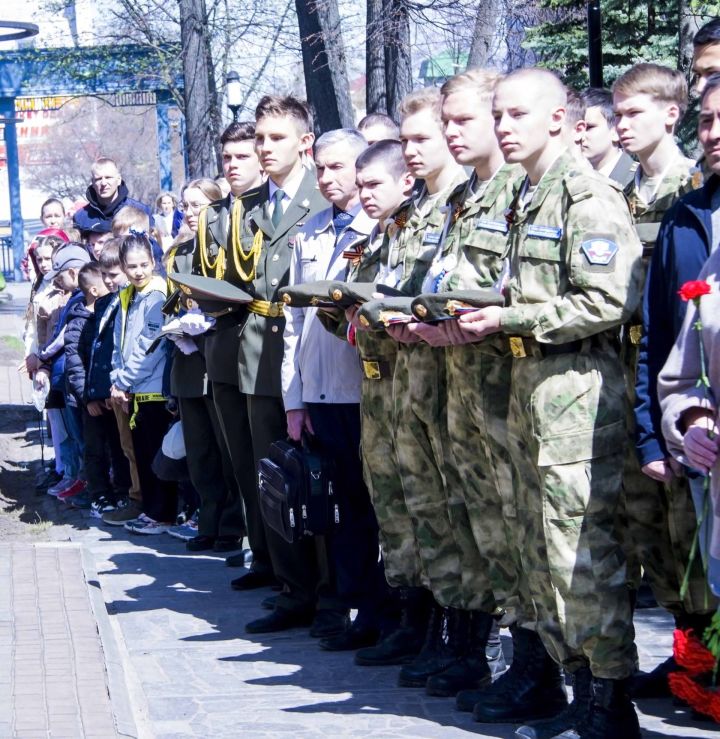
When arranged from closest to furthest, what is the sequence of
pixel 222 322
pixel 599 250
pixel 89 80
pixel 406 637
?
pixel 599 250 < pixel 406 637 < pixel 222 322 < pixel 89 80

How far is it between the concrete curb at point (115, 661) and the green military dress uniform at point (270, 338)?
812 mm

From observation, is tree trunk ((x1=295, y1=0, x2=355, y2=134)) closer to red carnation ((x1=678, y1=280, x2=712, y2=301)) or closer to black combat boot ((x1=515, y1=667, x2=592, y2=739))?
black combat boot ((x1=515, y1=667, x2=592, y2=739))

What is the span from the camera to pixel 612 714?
14.5 feet

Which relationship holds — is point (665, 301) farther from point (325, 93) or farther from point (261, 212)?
point (325, 93)

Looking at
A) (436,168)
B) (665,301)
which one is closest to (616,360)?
(665,301)

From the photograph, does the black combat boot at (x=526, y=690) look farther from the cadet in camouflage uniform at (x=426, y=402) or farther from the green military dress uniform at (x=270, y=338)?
the green military dress uniform at (x=270, y=338)

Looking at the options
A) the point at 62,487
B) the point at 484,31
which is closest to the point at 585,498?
the point at 62,487

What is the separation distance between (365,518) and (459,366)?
1.40 metres

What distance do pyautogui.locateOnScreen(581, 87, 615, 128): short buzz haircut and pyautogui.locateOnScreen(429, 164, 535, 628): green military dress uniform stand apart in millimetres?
1603

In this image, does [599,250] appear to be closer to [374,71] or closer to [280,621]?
[280,621]

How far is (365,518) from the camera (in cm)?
618

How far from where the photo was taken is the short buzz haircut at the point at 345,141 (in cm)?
608

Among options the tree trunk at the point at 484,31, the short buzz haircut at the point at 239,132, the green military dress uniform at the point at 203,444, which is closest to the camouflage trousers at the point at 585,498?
the short buzz haircut at the point at 239,132

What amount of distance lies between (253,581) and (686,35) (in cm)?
510
